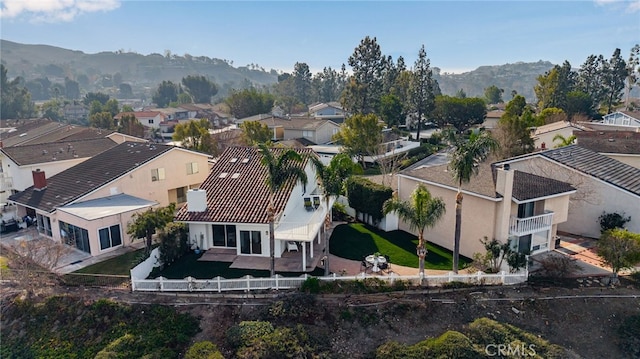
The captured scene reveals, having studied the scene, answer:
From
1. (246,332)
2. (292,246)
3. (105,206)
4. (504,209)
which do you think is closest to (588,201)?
(504,209)

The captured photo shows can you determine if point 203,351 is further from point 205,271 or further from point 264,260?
point 264,260

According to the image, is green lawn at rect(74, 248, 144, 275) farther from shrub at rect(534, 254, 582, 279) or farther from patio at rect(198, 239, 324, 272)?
shrub at rect(534, 254, 582, 279)

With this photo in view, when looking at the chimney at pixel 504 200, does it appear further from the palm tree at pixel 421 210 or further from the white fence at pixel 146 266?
the white fence at pixel 146 266

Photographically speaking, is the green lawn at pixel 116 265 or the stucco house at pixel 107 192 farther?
the stucco house at pixel 107 192

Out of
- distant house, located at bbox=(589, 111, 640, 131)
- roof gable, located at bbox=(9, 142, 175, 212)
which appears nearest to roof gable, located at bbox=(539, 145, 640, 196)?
distant house, located at bbox=(589, 111, 640, 131)

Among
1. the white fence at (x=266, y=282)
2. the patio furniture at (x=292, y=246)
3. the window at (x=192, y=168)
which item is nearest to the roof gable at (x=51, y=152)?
the window at (x=192, y=168)

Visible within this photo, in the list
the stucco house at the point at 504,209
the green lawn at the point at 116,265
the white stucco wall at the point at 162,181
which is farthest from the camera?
the white stucco wall at the point at 162,181
